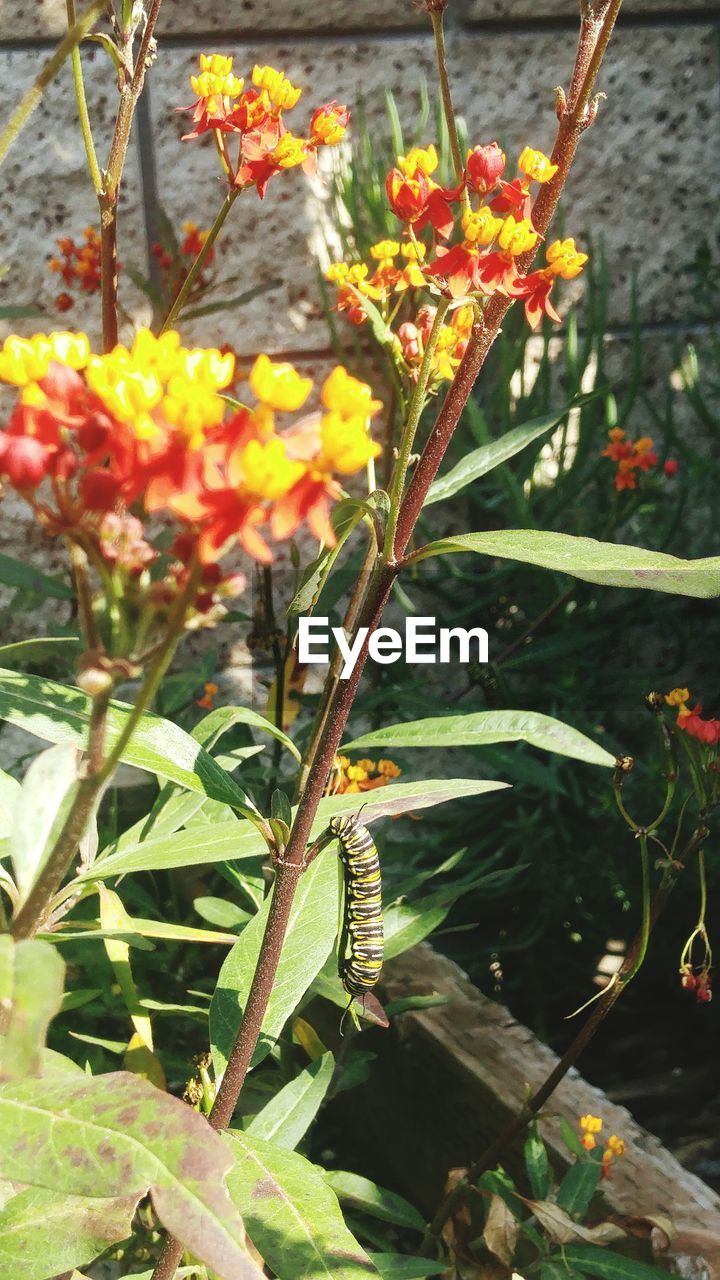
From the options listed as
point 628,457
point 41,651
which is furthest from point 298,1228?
point 628,457

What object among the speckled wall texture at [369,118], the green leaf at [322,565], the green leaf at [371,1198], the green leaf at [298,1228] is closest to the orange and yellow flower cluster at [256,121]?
the green leaf at [322,565]

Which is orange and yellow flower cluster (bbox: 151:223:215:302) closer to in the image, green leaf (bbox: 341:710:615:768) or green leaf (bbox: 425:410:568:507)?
green leaf (bbox: 425:410:568:507)

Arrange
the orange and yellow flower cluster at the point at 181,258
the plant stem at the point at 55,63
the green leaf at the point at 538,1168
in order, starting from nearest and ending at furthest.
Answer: the plant stem at the point at 55,63, the green leaf at the point at 538,1168, the orange and yellow flower cluster at the point at 181,258

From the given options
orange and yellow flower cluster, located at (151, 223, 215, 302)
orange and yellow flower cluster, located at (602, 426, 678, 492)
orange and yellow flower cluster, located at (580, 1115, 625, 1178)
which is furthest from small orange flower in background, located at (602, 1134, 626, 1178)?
orange and yellow flower cluster, located at (151, 223, 215, 302)

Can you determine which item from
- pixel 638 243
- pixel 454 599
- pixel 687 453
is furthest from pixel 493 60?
pixel 454 599

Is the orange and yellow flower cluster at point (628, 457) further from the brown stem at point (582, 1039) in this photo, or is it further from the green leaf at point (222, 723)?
the green leaf at point (222, 723)

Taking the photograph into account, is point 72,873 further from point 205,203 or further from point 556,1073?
point 205,203

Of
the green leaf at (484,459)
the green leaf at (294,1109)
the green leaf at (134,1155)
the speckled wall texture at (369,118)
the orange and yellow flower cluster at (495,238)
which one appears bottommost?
the green leaf at (294,1109)
